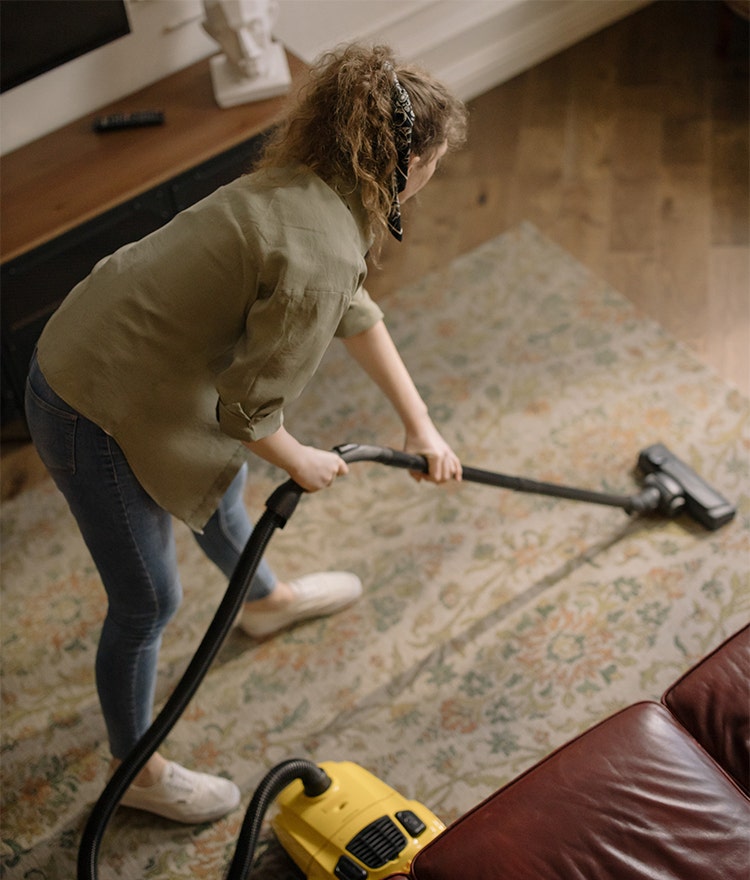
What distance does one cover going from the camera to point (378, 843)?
1.62 metres

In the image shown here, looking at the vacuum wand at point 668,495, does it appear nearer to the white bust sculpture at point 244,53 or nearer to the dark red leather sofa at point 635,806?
the dark red leather sofa at point 635,806

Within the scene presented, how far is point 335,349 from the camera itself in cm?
263

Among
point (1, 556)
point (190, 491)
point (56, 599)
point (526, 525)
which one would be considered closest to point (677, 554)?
point (526, 525)

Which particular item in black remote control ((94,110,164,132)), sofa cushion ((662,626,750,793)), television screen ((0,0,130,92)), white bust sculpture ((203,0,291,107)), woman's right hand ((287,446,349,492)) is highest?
television screen ((0,0,130,92))

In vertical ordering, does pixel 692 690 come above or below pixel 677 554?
above

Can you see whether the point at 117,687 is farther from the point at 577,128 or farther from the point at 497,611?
the point at 577,128

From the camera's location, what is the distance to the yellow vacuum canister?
161cm

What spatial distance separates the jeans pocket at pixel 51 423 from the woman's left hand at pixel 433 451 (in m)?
0.54

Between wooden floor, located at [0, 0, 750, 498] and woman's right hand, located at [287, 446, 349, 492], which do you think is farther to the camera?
wooden floor, located at [0, 0, 750, 498]

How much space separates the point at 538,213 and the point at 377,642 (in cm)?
138

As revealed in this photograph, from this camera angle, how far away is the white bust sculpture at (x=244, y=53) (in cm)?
227

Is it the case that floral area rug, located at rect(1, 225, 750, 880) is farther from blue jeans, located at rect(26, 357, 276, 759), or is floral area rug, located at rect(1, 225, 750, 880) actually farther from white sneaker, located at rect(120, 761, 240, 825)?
blue jeans, located at rect(26, 357, 276, 759)

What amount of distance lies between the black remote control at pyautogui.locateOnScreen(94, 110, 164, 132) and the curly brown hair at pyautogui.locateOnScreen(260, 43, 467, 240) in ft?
3.81

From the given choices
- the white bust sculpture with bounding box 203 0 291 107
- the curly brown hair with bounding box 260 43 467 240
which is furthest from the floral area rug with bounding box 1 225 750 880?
the curly brown hair with bounding box 260 43 467 240
